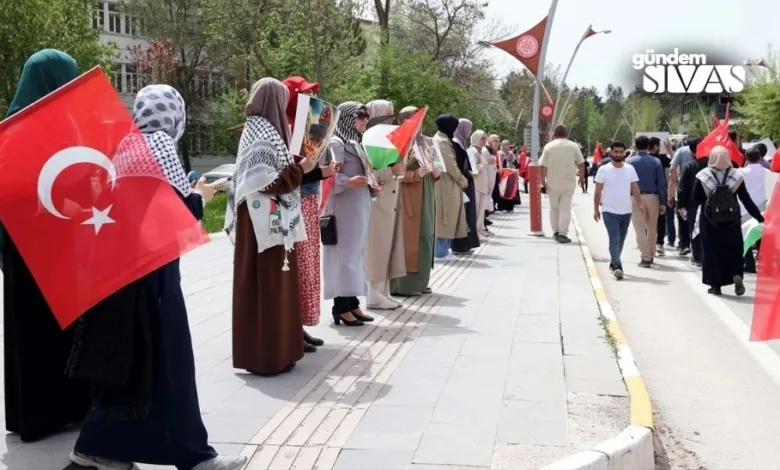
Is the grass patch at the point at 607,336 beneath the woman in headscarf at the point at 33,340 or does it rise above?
beneath

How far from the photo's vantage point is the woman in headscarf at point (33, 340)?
4352mm

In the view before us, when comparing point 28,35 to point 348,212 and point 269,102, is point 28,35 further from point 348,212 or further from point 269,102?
point 269,102

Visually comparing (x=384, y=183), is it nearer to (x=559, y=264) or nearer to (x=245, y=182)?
(x=245, y=182)

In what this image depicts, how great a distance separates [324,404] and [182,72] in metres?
48.3

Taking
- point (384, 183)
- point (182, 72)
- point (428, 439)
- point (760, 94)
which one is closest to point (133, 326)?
point (428, 439)

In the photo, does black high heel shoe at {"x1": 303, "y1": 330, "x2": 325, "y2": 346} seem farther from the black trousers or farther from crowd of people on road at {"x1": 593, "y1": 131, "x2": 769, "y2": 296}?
crowd of people on road at {"x1": 593, "y1": 131, "x2": 769, "y2": 296}

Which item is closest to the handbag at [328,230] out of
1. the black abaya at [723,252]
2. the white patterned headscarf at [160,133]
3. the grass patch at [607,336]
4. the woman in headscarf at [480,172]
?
the grass patch at [607,336]

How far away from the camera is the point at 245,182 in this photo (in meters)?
5.72

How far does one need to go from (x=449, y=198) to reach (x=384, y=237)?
3174 mm

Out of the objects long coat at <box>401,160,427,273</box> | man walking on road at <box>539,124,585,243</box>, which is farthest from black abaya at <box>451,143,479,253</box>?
long coat at <box>401,160,427,273</box>

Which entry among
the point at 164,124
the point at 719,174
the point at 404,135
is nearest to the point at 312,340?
the point at 404,135

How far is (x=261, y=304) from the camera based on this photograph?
5883mm

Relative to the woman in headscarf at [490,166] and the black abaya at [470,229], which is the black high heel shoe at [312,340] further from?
the woman in headscarf at [490,166]

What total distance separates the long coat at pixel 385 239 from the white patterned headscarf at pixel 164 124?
4.34m
